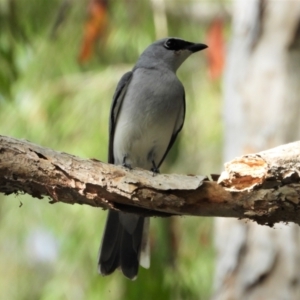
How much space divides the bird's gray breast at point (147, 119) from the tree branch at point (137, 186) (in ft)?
4.56

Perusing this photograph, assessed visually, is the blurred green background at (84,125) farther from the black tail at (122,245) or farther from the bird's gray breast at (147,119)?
the bird's gray breast at (147,119)

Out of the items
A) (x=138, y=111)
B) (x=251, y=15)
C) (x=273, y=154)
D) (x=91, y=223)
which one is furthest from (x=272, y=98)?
(x=273, y=154)

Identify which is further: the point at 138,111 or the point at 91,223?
the point at 91,223

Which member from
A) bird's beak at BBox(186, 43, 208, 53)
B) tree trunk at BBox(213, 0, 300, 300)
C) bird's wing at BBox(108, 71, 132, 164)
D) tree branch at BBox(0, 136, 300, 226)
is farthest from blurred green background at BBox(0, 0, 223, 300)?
tree branch at BBox(0, 136, 300, 226)

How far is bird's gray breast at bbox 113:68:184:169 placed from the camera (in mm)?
4449

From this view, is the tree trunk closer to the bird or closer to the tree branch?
the bird

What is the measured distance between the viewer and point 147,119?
175 inches

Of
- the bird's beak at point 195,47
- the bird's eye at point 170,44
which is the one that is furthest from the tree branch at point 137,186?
the bird's eye at point 170,44

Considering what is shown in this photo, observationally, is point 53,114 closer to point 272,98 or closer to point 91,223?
point 91,223

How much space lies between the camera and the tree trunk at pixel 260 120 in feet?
15.6

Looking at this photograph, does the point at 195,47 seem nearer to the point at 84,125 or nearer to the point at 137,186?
the point at 84,125

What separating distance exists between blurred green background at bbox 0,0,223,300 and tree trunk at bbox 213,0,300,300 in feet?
1.77

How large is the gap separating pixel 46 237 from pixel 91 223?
3.61 feet

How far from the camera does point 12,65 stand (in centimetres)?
517
